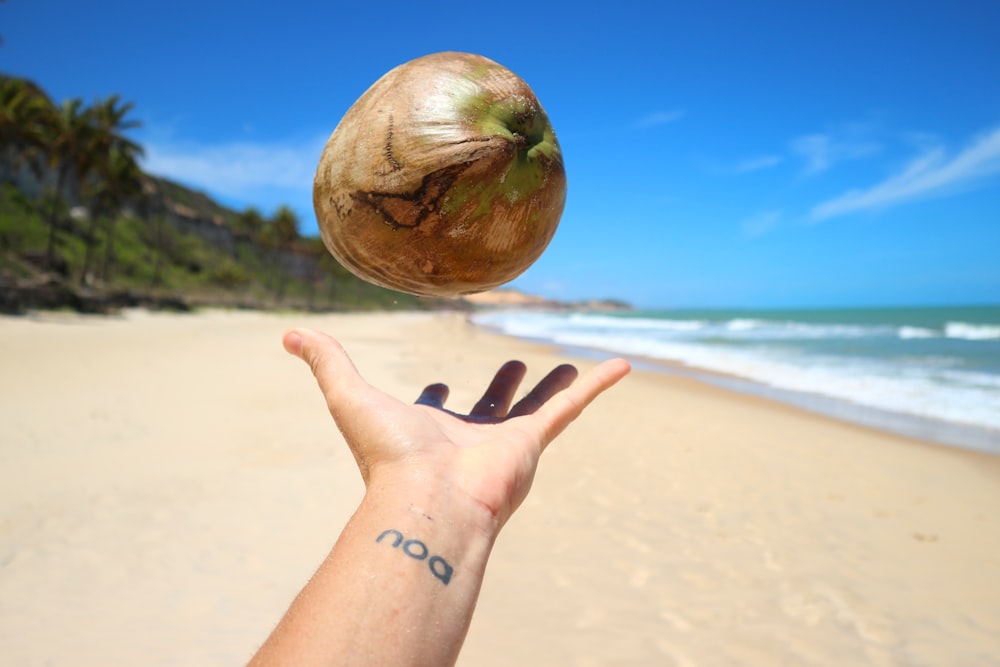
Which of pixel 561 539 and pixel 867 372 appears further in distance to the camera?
pixel 867 372

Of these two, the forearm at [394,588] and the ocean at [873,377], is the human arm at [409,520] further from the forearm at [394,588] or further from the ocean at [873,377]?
the ocean at [873,377]

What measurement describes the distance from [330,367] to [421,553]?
2.07 feet

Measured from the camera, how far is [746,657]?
3004 mm

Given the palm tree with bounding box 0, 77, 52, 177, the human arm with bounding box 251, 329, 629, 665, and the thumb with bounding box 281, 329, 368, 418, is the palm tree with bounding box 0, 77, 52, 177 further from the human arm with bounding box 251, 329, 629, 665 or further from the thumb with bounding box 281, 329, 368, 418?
the human arm with bounding box 251, 329, 629, 665

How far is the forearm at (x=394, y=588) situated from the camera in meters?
1.08

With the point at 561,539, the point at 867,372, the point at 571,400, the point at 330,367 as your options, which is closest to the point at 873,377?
the point at 867,372

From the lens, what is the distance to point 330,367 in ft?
5.39

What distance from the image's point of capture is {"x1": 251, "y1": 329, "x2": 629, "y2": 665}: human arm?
1.10m

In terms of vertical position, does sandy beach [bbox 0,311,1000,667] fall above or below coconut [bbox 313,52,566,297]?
below

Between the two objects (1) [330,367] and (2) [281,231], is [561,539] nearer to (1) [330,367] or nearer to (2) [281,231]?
(1) [330,367]

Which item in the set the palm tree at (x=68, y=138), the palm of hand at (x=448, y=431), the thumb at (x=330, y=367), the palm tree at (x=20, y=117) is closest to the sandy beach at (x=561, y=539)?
the palm of hand at (x=448, y=431)

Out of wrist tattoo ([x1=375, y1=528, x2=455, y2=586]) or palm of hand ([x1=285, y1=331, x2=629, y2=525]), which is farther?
palm of hand ([x1=285, y1=331, x2=629, y2=525])

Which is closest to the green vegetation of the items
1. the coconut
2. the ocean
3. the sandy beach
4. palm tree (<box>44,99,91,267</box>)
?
palm tree (<box>44,99,91,267</box>)

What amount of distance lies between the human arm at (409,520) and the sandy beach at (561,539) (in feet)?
5.84
